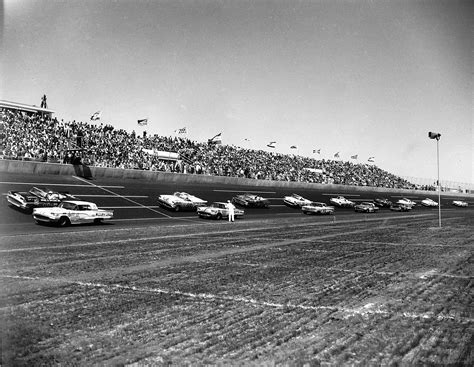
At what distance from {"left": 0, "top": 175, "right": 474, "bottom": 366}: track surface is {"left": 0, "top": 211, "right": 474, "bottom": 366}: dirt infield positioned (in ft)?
0.08

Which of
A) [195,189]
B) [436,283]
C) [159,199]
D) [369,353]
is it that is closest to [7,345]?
[369,353]

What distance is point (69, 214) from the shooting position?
23.5m

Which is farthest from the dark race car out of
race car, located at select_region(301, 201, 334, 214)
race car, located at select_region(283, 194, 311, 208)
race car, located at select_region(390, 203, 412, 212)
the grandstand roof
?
the grandstand roof

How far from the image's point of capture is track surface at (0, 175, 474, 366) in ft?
16.7

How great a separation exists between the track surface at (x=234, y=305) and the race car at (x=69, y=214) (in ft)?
26.8

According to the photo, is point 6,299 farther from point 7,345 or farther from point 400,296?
point 400,296

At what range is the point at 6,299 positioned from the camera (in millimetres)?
7379

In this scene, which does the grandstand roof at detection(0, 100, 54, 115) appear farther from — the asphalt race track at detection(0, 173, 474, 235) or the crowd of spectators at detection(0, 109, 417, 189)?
the asphalt race track at detection(0, 173, 474, 235)

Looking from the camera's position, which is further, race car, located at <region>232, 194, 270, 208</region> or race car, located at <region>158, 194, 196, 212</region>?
race car, located at <region>232, 194, 270, 208</region>

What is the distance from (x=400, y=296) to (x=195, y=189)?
1452 inches

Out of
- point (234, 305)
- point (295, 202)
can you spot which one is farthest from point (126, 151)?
point (234, 305)

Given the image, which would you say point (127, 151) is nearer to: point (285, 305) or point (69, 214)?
point (69, 214)

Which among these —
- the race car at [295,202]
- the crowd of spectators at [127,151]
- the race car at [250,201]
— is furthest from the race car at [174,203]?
the race car at [295,202]

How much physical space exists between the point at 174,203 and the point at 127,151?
610 inches
